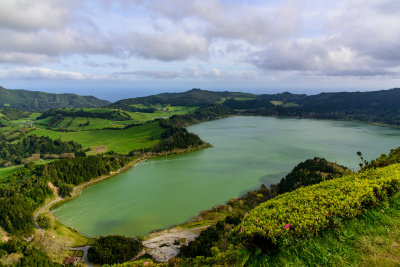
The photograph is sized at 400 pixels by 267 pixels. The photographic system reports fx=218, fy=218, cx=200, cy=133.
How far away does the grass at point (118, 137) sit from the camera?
101 meters

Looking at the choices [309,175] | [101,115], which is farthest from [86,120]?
[309,175]

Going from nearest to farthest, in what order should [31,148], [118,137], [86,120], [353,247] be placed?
[353,247]
[31,148]
[118,137]
[86,120]

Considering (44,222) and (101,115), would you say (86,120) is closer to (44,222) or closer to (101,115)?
(101,115)

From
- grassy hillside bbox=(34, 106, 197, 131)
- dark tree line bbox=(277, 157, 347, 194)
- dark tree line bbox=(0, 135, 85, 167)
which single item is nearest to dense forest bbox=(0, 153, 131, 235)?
dark tree line bbox=(0, 135, 85, 167)

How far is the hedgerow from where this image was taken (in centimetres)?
608

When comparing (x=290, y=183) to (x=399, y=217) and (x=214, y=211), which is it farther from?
(x=399, y=217)

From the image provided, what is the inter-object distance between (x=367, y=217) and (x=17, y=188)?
218 ft

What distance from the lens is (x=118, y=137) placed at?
120750 millimetres

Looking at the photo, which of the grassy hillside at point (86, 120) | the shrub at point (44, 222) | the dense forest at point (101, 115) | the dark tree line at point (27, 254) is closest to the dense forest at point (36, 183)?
the shrub at point (44, 222)

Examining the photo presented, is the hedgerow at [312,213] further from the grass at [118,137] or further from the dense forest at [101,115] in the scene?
the dense forest at [101,115]

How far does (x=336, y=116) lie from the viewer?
19600 cm

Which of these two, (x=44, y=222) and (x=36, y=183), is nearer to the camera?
(x=44, y=222)

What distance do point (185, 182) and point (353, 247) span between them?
5559 cm

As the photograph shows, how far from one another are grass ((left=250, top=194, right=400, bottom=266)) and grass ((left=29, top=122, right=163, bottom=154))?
92.8 metres
